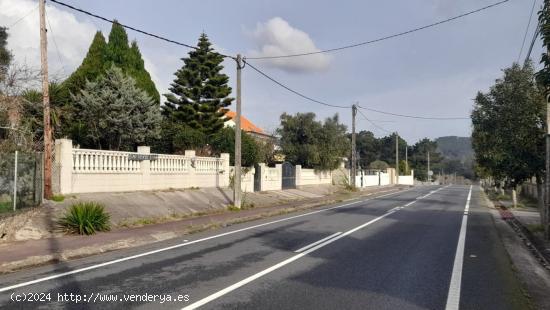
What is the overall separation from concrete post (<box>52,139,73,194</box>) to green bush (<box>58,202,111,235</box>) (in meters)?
2.38

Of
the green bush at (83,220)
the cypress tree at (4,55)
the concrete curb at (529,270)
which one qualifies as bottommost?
the concrete curb at (529,270)

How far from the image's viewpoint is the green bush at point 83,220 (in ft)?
43.0

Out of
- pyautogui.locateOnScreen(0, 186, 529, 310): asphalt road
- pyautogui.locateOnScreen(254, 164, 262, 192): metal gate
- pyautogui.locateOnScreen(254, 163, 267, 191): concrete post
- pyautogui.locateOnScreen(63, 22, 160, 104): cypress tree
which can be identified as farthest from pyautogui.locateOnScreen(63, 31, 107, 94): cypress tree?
pyautogui.locateOnScreen(0, 186, 529, 310): asphalt road

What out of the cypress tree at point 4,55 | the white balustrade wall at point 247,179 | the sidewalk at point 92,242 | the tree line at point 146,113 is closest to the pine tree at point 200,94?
the tree line at point 146,113

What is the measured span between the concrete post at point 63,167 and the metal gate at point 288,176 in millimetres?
20299

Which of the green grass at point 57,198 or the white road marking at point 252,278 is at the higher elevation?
the green grass at point 57,198

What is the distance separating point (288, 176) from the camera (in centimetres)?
3597

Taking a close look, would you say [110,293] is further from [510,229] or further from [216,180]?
[216,180]

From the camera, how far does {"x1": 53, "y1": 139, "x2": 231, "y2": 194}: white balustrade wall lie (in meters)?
16.0

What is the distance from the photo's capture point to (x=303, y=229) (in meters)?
14.9

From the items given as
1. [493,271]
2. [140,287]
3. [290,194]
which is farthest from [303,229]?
[290,194]

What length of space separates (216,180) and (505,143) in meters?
14.7

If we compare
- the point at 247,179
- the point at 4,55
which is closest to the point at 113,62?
the point at 4,55

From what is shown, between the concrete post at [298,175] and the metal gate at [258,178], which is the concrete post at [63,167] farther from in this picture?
the concrete post at [298,175]
